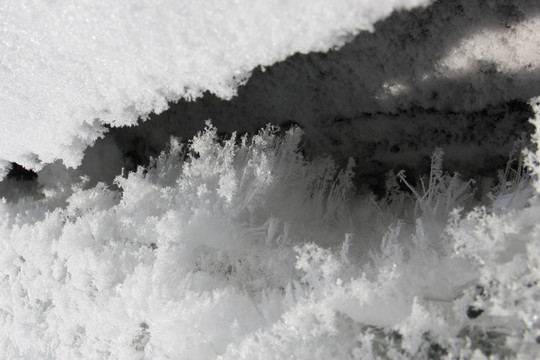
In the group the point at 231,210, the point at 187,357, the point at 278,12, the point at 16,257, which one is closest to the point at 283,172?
the point at 231,210

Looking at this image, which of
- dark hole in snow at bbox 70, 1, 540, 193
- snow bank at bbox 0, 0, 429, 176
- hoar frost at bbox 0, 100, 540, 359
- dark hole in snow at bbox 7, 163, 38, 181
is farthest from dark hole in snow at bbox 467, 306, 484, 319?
dark hole in snow at bbox 7, 163, 38, 181

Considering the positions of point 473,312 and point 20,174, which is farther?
point 20,174

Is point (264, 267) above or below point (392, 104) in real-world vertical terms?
below

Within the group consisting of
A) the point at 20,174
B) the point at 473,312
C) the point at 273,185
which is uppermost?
the point at 20,174

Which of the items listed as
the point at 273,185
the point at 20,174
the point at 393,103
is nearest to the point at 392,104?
the point at 393,103

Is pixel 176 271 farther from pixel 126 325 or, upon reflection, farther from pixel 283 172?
pixel 283 172

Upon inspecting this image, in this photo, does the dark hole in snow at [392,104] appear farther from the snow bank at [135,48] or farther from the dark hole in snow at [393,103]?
the snow bank at [135,48]

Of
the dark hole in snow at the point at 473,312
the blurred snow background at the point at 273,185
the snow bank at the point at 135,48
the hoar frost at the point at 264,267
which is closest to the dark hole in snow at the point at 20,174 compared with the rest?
the blurred snow background at the point at 273,185

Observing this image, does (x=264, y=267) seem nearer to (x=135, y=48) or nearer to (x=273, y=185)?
(x=273, y=185)
